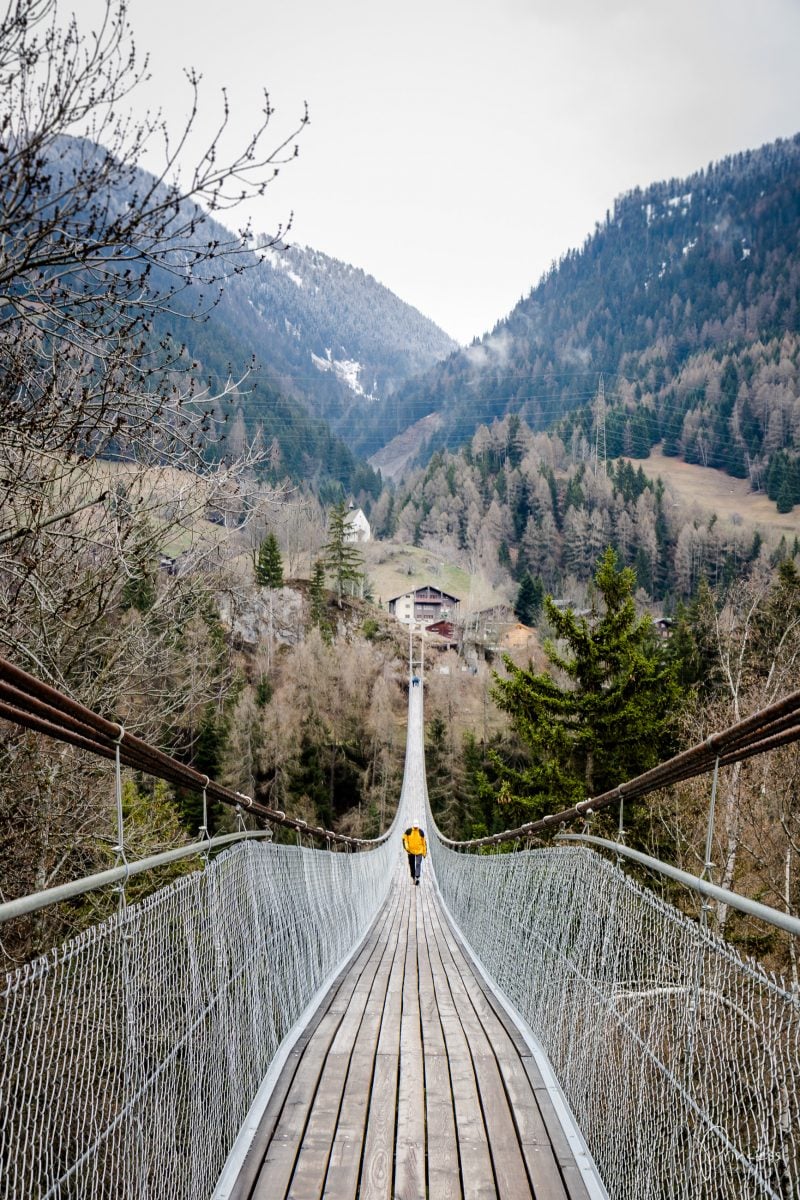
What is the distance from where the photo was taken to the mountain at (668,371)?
108m

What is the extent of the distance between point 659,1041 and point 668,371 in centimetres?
14582

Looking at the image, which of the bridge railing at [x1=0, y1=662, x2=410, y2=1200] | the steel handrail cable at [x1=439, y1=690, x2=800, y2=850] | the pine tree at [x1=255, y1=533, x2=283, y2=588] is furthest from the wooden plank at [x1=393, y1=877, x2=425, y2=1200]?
the pine tree at [x1=255, y1=533, x2=283, y2=588]

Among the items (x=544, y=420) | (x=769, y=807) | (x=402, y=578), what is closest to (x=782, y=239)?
(x=544, y=420)

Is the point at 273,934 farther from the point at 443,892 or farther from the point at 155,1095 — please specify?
the point at 443,892

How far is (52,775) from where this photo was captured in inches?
198

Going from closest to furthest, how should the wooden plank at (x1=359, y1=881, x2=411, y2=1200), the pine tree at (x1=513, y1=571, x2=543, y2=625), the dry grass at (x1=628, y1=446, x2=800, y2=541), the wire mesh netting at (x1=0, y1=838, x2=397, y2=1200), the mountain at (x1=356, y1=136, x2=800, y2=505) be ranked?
the wire mesh netting at (x1=0, y1=838, x2=397, y2=1200) < the wooden plank at (x1=359, y1=881, x2=411, y2=1200) < the pine tree at (x1=513, y1=571, x2=543, y2=625) < the dry grass at (x1=628, y1=446, x2=800, y2=541) < the mountain at (x1=356, y1=136, x2=800, y2=505)

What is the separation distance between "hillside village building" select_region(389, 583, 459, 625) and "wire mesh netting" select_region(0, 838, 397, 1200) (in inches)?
2670

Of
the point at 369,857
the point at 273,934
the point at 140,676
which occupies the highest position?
the point at 140,676

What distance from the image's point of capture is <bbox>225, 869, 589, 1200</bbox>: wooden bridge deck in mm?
2297

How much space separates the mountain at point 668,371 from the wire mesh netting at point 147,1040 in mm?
98601

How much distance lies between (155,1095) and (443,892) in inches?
420

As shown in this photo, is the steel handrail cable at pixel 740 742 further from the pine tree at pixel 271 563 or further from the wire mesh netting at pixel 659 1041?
the pine tree at pixel 271 563

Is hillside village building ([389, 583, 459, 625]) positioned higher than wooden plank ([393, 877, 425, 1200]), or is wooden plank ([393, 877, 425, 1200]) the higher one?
hillside village building ([389, 583, 459, 625])

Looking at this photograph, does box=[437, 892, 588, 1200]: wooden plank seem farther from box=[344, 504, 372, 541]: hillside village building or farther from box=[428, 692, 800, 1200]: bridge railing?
box=[344, 504, 372, 541]: hillside village building
